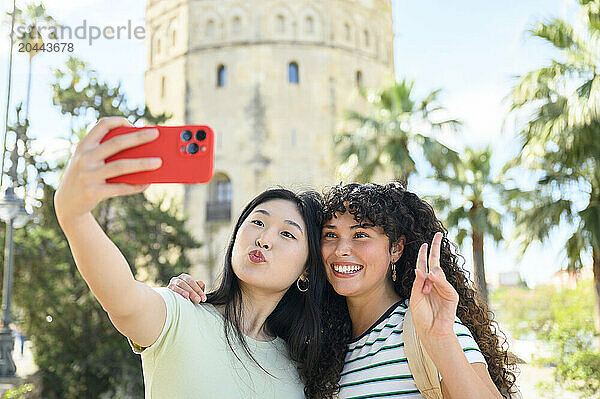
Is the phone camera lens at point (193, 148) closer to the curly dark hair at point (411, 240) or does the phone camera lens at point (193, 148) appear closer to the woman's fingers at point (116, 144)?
the woman's fingers at point (116, 144)

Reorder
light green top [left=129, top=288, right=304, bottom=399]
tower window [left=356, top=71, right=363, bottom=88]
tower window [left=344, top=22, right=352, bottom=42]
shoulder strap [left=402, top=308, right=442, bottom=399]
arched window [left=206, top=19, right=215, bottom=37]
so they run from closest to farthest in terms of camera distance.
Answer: light green top [left=129, top=288, right=304, bottom=399] < shoulder strap [left=402, top=308, right=442, bottom=399] < arched window [left=206, top=19, right=215, bottom=37] < tower window [left=344, top=22, right=352, bottom=42] < tower window [left=356, top=71, right=363, bottom=88]

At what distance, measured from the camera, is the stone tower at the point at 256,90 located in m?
23.7

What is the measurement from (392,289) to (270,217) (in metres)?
0.69

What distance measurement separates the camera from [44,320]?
13.7 meters

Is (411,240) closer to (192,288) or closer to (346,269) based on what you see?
(346,269)

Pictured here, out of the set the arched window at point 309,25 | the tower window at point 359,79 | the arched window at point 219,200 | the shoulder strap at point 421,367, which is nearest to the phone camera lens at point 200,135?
the shoulder strap at point 421,367

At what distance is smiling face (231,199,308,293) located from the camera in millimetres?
2291

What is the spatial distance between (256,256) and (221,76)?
23241 mm

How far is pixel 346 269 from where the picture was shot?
253 centimetres

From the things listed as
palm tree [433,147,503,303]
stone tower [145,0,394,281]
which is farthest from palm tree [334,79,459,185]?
stone tower [145,0,394,281]

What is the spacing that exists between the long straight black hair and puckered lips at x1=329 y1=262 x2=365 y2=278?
59mm

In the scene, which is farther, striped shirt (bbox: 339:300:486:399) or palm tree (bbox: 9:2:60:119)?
palm tree (bbox: 9:2:60:119)

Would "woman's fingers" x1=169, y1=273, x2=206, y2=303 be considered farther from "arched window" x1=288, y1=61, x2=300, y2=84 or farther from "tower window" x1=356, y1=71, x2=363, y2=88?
"tower window" x1=356, y1=71, x2=363, y2=88

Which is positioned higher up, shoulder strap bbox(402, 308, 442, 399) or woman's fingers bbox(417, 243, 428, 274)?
woman's fingers bbox(417, 243, 428, 274)
